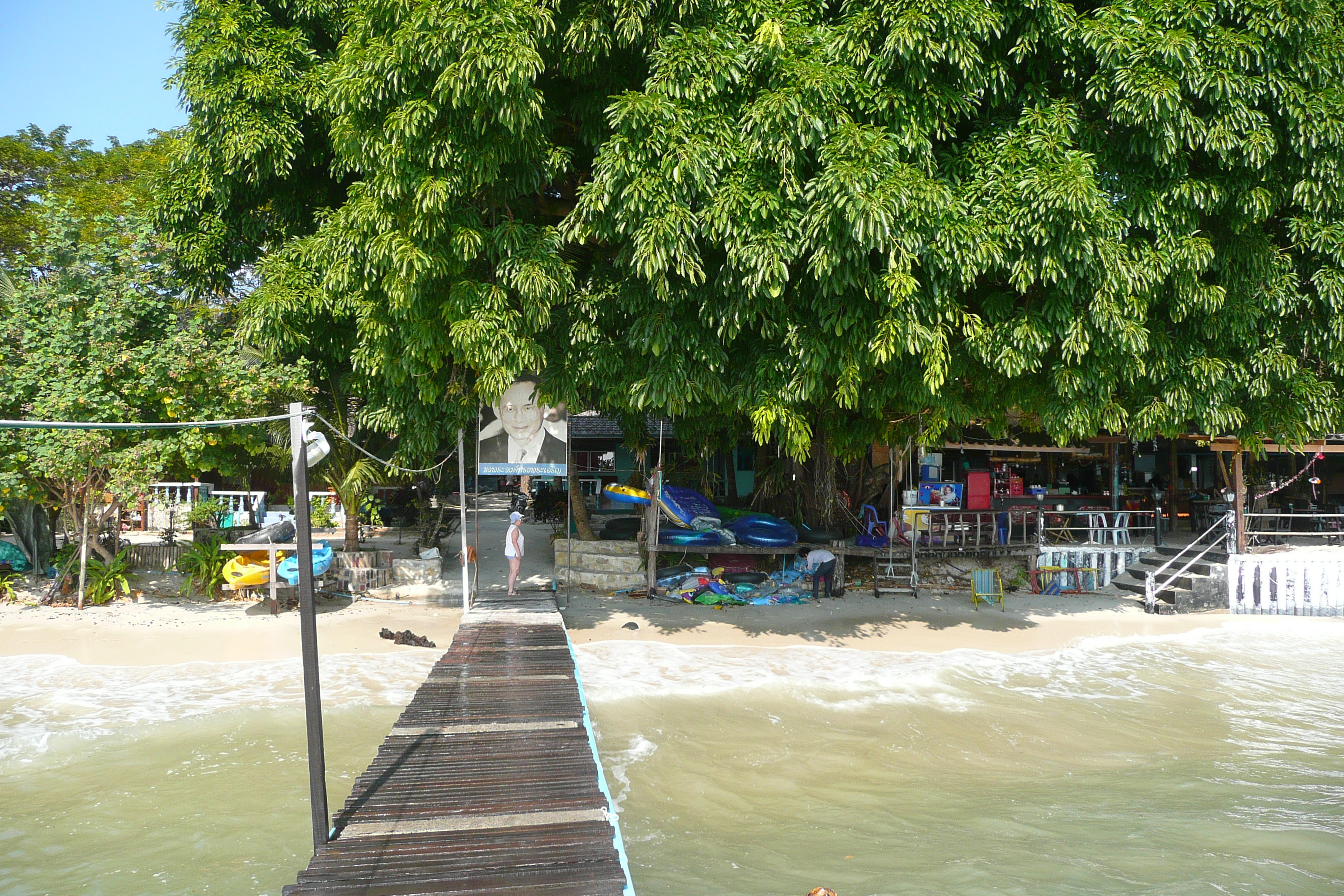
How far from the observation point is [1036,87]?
10234mm

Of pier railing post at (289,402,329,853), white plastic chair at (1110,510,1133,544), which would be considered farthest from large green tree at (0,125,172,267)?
white plastic chair at (1110,510,1133,544)

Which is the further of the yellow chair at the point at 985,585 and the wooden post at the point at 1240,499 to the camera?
the yellow chair at the point at 985,585

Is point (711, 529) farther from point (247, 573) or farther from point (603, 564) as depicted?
point (247, 573)

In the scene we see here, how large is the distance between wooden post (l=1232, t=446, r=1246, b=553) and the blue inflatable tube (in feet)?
30.8

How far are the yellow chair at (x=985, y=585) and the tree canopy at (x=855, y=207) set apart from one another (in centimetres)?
476

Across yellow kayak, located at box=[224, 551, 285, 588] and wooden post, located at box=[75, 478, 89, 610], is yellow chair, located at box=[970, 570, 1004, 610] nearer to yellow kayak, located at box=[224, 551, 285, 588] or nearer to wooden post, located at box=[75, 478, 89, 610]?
yellow kayak, located at box=[224, 551, 285, 588]

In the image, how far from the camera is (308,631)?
228 inches

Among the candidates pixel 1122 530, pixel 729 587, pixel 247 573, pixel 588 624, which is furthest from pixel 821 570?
pixel 247 573

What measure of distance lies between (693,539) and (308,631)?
400 inches

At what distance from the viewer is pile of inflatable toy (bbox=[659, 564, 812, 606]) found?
48.5 feet

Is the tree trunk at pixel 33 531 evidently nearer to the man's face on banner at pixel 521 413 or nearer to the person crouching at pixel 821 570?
the man's face on banner at pixel 521 413

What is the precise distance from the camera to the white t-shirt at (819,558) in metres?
15.2

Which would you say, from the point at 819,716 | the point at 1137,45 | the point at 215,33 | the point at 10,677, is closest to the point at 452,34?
the point at 215,33

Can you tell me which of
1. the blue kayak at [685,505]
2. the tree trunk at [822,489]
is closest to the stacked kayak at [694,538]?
the blue kayak at [685,505]
